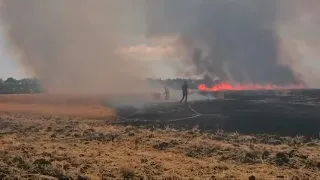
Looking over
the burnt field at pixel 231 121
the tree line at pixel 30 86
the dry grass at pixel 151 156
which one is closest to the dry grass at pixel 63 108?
the burnt field at pixel 231 121

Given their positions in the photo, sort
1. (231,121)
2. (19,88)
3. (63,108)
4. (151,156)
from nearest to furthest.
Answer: (151,156), (231,121), (63,108), (19,88)

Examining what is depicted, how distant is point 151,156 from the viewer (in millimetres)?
20438

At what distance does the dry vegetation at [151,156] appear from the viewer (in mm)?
16578

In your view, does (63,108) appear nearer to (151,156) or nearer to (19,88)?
(151,156)

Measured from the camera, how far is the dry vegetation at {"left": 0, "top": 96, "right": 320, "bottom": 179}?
16.6 meters

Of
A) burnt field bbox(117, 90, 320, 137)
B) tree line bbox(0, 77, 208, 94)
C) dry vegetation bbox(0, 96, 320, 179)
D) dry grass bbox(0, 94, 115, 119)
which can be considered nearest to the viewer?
dry vegetation bbox(0, 96, 320, 179)

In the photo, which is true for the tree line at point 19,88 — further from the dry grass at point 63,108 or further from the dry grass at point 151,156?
the dry grass at point 151,156

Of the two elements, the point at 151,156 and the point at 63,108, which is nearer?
the point at 151,156

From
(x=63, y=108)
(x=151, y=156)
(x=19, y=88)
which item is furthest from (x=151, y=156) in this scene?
(x=19, y=88)

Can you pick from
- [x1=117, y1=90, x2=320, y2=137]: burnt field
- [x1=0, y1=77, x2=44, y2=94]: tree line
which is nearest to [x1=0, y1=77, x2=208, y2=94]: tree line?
[x1=0, y1=77, x2=44, y2=94]: tree line

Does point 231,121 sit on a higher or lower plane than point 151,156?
higher

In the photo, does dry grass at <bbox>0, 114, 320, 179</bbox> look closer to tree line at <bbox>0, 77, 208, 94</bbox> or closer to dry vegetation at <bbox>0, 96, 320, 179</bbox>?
dry vegetation at <bbox>0, 96, 320, 179</bbox>

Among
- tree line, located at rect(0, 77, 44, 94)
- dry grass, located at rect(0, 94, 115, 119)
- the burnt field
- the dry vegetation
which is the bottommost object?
the dry vegetation

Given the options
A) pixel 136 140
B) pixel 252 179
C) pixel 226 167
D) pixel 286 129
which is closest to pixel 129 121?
pixel 136 140
